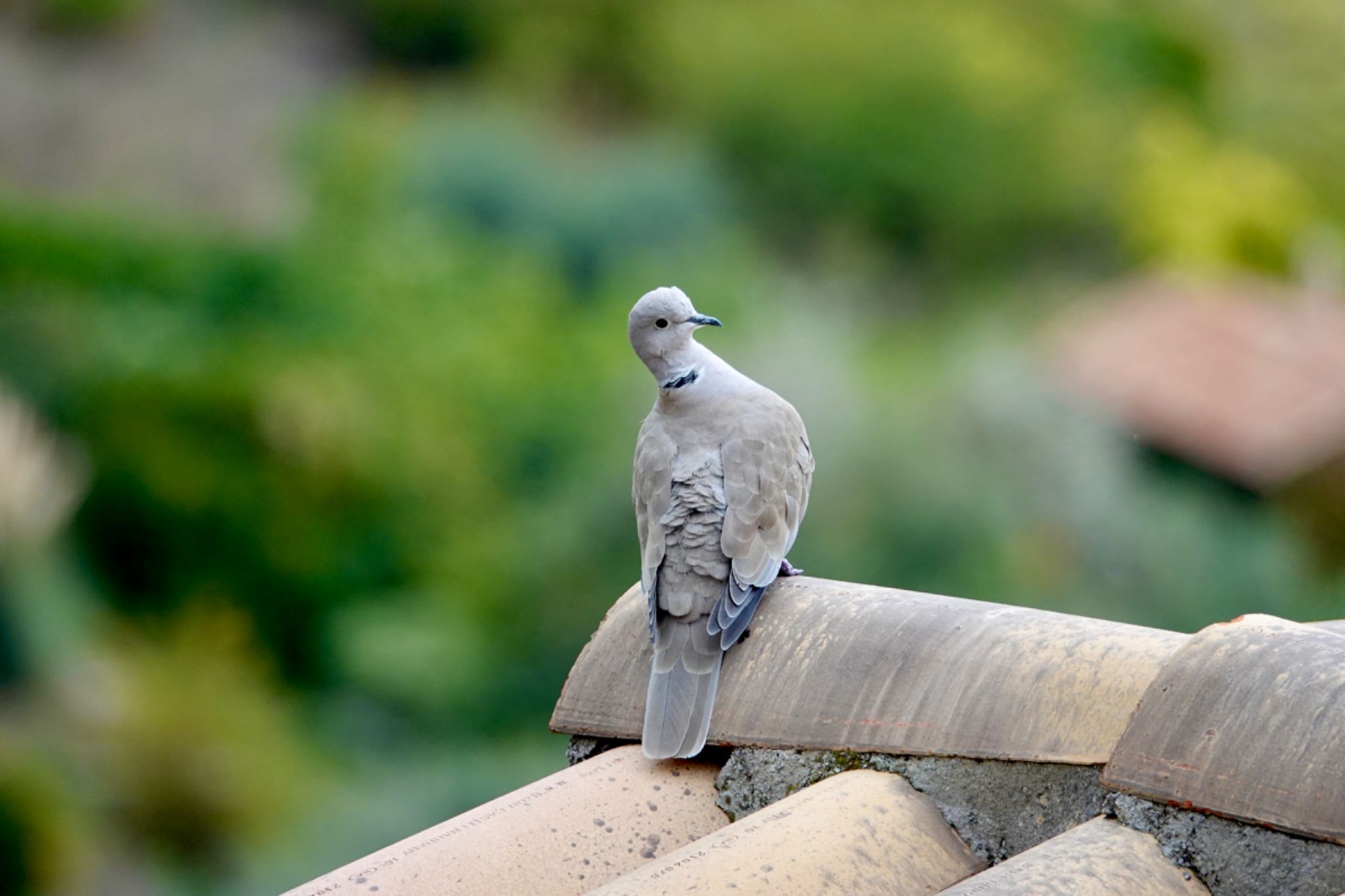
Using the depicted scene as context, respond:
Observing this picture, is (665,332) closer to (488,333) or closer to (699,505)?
(699,505)

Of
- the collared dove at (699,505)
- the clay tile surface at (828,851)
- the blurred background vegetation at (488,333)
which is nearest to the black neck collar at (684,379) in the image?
the collared dove at (699,505)

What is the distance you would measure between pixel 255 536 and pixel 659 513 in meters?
9.09

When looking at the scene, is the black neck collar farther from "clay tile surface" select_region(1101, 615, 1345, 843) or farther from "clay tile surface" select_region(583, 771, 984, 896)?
"clay tile surface" select_region(1101, 615, 1345, 843)

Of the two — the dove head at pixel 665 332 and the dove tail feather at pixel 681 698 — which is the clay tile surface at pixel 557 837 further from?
the dove head at pixel 665 332

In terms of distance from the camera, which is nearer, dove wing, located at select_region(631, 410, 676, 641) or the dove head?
dove wing, located at select_region(631, 410, 676, 641)

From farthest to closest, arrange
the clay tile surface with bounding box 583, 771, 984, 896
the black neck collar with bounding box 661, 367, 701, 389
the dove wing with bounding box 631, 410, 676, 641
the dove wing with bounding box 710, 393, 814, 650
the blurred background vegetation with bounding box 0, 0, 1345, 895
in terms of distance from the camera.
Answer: the blurred background vegetation with bounding box 0, 0, 1345, 895
the black neck collar with bounding box 661, 367, 701, 389
the dove wing with bounding box 631, 410, 676, 641
the dove wing with bounding box 710, 393, 814, 650
the clay tile surface with bounding box 583, 771, 984, 896

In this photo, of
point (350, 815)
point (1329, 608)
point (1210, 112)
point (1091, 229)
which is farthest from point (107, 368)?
point (1210, 112)

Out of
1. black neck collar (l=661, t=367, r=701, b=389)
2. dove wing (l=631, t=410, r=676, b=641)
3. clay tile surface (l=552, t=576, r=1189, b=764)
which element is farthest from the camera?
black neck collar (l=661, t=367, r=701, b=389)

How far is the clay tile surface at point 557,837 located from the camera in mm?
2184

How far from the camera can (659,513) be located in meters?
2.95

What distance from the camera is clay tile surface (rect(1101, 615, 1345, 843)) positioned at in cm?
177

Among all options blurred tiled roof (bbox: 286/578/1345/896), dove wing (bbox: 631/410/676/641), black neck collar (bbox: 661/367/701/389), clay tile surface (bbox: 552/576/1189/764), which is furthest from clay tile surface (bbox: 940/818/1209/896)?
black neck collar (bbox: 661/367/701/389)

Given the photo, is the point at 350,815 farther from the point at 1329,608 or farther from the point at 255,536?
the point at 1329,608

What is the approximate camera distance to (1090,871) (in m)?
1.80
